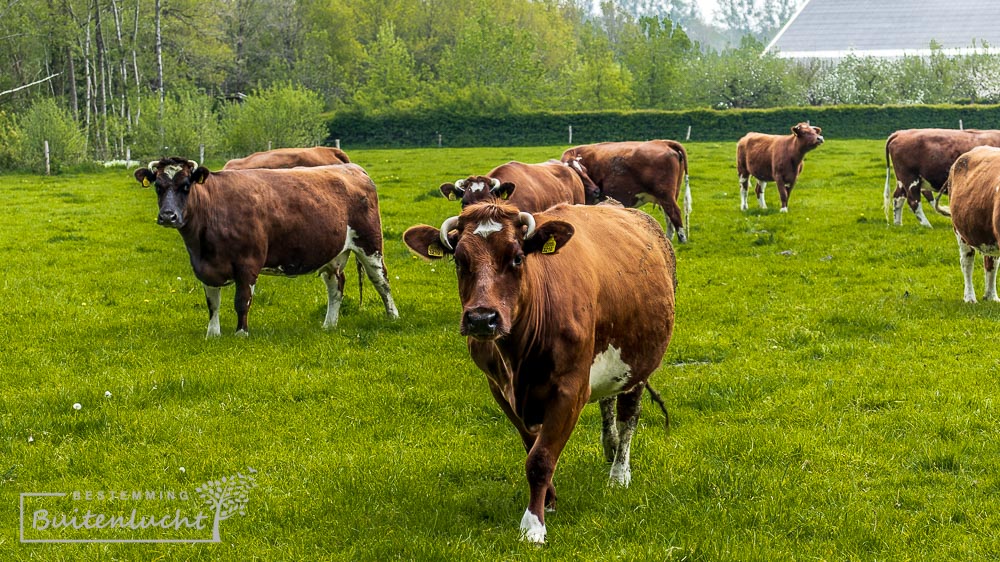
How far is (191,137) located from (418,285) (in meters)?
25.4

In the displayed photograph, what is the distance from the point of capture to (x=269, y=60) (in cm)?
6819

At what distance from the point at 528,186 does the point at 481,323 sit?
337 inches

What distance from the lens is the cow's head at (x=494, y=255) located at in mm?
4438

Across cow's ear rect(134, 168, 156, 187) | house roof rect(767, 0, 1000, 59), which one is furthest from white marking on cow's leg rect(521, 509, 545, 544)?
house roof rect(767, 0, 1000, 59)

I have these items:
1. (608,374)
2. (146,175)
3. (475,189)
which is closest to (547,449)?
(608,374)

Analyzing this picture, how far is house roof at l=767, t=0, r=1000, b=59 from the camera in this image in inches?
3440

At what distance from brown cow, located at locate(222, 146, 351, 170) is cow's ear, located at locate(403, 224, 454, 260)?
11.0 metres

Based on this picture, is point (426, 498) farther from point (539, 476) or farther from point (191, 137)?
point (191, 137)

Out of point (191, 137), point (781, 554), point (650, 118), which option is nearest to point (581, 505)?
point (781, 554)

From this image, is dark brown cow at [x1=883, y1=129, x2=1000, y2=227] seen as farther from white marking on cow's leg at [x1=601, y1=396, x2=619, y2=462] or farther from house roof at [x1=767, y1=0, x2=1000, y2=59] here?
house roof at [x1=767, y1=0, x2=1000, y2=59]

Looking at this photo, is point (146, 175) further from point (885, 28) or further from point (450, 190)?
point (885, 28)

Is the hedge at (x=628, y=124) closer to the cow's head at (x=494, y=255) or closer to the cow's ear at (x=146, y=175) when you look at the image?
the cow's ear at (x=146, y=175)

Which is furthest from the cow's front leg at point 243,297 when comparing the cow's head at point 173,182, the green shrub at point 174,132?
the green shrub at point 174,132

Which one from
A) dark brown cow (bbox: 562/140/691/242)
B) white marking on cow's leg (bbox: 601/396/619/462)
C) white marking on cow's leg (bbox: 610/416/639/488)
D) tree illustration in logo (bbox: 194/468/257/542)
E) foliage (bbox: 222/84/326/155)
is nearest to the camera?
tree illustration in logo (bbox: 194/468/257/542)
